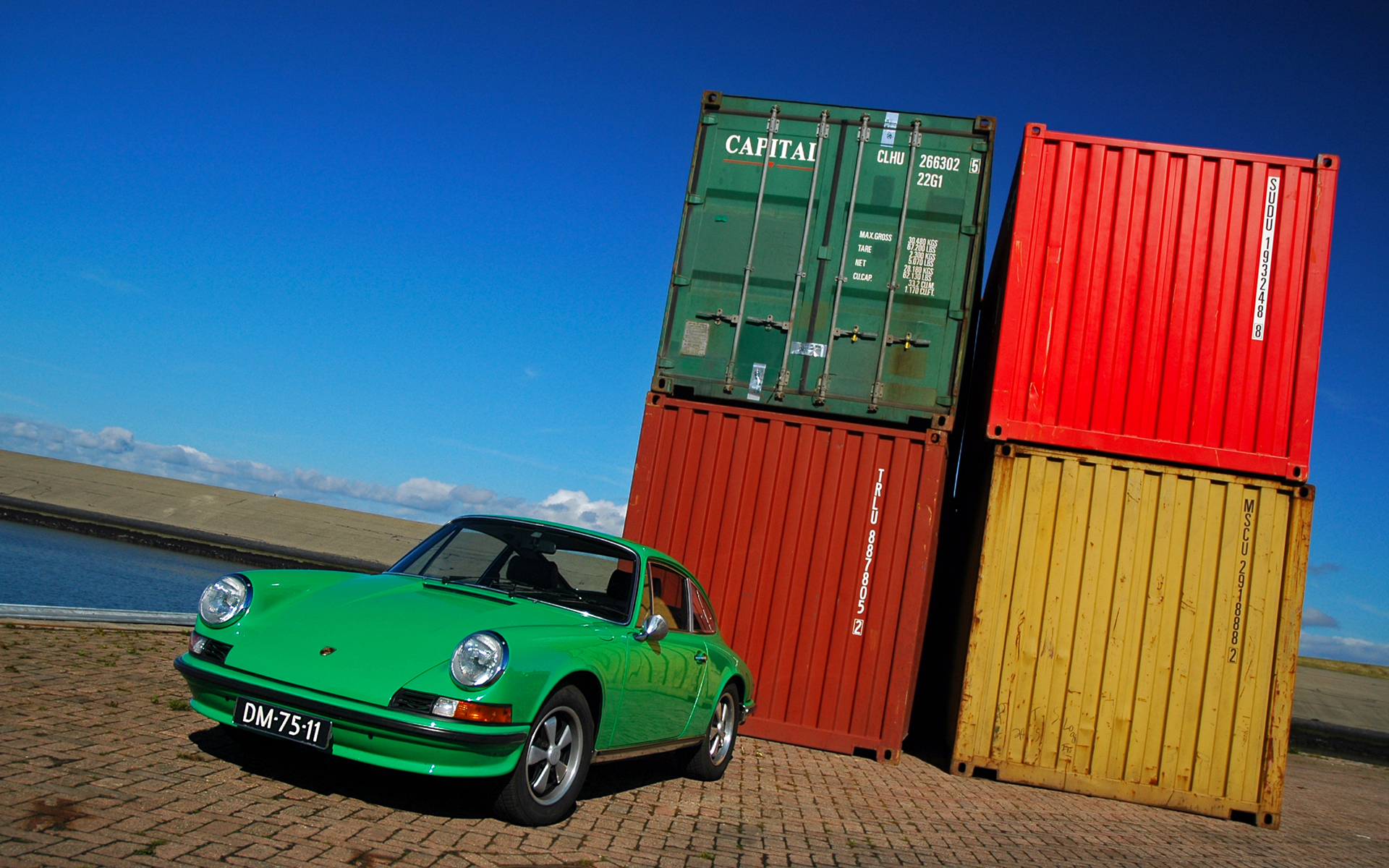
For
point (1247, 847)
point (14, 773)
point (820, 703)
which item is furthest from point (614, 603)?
point (1247, 847)

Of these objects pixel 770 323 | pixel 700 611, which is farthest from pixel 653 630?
pixel 770 323

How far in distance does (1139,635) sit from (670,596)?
432 centimetres

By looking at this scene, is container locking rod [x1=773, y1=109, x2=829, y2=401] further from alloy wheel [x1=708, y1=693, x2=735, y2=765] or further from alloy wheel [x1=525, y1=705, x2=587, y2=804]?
alloy wheel [x1=525, y1=705, x2=587, y2=804]

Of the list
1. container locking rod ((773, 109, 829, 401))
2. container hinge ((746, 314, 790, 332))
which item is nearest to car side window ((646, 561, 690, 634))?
container locking rod ((773, 109, 829, 401))

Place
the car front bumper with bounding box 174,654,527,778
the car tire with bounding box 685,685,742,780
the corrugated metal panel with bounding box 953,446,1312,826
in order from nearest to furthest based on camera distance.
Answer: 1. the car front bumper with bounding box 174,654,527,778
2. the car tire with bounding box 685,685,742,780
3. the corrugated metal panel with bounding box 953,446,1312,826

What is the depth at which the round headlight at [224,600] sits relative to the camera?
159 inches

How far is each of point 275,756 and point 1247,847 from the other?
20.2 ft

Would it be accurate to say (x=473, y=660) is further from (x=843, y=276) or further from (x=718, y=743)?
(x=843, y=276)

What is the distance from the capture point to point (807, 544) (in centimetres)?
806

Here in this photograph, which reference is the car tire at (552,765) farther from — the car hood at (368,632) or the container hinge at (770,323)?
the container hinge at (770,323)

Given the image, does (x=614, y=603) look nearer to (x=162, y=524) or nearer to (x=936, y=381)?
(x=936, y=381)

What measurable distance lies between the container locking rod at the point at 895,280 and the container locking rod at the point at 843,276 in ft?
0.87

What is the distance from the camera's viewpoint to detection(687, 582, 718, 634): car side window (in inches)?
227

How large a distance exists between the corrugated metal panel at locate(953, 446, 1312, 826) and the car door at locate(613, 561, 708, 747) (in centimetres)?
322
